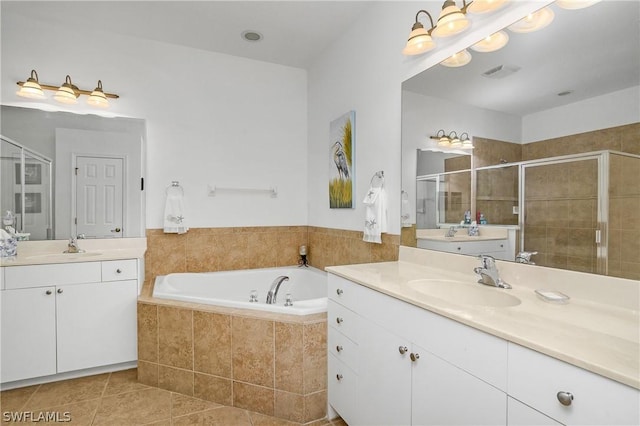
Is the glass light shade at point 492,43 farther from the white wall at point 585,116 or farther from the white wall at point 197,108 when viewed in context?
the white wall at point 197,108

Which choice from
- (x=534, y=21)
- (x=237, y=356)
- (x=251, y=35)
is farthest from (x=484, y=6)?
(x=237, y=356)

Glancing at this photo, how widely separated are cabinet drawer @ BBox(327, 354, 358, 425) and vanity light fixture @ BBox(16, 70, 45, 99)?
286 centimetres

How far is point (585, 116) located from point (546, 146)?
157 millimetres

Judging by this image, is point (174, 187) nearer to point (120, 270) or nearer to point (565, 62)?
point (120, 270)

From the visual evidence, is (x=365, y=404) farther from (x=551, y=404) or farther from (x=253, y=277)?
(x=253, y=277)

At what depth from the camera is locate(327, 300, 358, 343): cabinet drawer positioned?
5.10ft

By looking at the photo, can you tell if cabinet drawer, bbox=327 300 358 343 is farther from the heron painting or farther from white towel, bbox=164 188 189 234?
white towel, bbox=164 188 189 234

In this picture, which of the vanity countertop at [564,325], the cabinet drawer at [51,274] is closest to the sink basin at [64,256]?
the cabinet drawer at [51,274]

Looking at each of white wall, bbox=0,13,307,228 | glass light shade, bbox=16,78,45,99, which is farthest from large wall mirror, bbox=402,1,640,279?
glass light shade, bbox=16,78,45,99

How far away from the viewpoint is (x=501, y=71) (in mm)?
1441

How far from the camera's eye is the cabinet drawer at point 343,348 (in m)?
1.55

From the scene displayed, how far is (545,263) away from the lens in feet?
4.14

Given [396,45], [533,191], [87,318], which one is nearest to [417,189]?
[533,191]

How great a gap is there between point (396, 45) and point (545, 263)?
1.55 metres
